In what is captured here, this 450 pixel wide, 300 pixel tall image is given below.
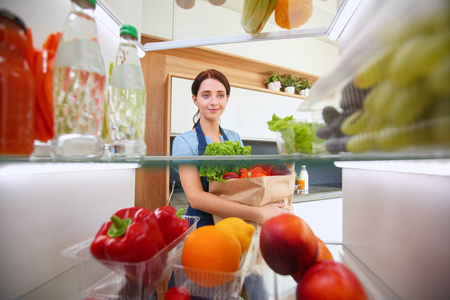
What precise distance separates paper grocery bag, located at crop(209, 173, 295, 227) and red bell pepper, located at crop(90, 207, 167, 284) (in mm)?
380

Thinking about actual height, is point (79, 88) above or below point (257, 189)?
above

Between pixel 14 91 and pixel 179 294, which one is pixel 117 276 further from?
pixel 14 91

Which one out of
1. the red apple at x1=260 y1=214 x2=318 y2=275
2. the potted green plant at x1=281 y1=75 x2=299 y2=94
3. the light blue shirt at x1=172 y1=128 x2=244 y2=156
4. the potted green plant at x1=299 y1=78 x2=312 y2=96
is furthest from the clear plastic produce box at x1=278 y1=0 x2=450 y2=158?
the potted green plant at x1=299 y1=78 x2=312 y2=96

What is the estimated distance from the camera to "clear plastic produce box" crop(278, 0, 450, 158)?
0.64ft

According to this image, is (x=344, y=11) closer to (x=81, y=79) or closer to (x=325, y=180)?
(x=81, y=79)

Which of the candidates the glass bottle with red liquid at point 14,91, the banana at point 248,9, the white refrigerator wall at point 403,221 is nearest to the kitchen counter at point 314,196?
the white refrigerator wall at point 403,221

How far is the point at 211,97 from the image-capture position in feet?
4.28

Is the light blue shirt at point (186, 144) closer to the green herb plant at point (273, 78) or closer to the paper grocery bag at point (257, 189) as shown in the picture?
the paper grocery bag at point (257, 189)

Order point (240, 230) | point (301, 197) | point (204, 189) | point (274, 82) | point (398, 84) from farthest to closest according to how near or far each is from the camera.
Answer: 1. point (274, 82)
2. point (301, 197)
3. point (204, 189)
4. point (240, 230)
5. point (398, 84)

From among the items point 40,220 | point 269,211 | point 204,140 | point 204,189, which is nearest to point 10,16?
point 40,220

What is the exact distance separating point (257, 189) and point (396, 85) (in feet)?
1.70

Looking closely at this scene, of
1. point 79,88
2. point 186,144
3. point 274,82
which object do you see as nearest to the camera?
point 79,88

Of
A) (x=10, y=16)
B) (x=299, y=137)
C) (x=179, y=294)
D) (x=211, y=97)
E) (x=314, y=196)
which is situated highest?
(x=211, y=97)

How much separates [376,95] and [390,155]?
8 cm
